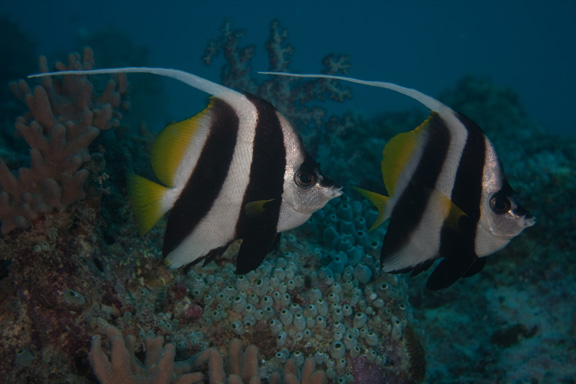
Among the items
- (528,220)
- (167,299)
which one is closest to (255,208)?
(528,220)

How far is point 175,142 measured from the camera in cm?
179

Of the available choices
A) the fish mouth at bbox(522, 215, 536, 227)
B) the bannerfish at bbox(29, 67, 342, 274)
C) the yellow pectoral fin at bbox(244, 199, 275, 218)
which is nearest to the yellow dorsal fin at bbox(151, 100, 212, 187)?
the bannerfish at bbox(29, 67, 342, 274)

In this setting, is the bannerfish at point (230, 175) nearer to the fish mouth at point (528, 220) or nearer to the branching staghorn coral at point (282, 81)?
the fish mouth at point (528, 220)

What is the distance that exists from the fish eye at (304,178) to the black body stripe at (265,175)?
0.23 feet

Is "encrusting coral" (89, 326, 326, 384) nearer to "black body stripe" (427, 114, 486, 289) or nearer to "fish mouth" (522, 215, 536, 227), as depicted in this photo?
"black body stripe" (427, 114, 486, 289)

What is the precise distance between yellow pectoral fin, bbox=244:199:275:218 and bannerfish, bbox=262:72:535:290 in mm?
675

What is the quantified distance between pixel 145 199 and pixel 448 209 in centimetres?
146

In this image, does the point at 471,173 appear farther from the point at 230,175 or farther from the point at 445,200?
the point at 230,175

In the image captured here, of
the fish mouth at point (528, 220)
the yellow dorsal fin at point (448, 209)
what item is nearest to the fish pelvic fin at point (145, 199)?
the yellow dorsal fin at point (448, 209)

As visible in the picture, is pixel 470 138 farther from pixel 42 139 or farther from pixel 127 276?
pixel 42 139

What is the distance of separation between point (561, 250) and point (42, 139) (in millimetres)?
6170

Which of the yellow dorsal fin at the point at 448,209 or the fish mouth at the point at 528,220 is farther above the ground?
the yellow dorsal fin at the point at 448,209

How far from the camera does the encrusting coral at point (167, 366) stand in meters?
2.16

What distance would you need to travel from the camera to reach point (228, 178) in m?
1.79
